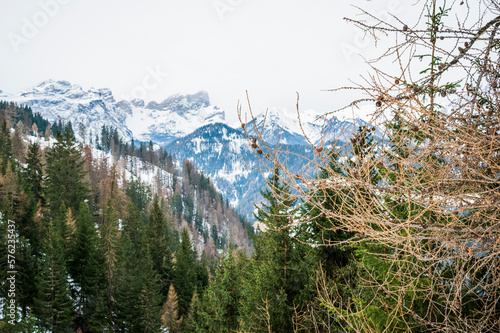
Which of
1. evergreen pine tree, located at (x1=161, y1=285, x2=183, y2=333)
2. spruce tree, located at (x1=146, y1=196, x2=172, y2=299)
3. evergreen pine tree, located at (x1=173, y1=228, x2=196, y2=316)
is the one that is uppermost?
spruce tree, located at (x1=146, y1=196, x2=172, y2=299)

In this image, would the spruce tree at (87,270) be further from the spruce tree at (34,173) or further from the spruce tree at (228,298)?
the spruce tree at (34,173)

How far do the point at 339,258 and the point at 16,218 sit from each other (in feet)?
95.5

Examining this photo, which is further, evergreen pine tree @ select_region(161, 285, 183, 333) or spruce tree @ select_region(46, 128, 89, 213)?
spruce tree @ select_region(46, 128, 89, 213)

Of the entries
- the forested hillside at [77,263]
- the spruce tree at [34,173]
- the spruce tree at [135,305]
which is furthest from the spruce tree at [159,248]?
the spruce tree at [34,173]

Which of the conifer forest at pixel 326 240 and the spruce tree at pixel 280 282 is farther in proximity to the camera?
the spruce tree at pixel 280 282

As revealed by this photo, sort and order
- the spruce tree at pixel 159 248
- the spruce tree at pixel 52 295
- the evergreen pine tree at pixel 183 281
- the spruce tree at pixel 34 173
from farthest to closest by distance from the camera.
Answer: the spruce tree at pixel 34 173 → the spruce tree at pixel 159 248 → the evergreen pine tree at pixel 183 281 → the spruce tree at pixel 52 295

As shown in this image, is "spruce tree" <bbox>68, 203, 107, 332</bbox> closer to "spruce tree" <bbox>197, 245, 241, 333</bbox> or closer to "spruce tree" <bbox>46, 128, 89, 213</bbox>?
"spruce tree" <bbox>46, 128, 89, 213</bbox>

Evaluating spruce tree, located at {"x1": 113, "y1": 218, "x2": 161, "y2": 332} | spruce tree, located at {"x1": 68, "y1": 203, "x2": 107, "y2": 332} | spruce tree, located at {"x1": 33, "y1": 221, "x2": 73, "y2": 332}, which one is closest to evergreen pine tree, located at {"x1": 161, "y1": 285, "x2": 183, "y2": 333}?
spruce tree, located at {"x1": 113, "y1": 218, "x2": 161, "y2": 332}

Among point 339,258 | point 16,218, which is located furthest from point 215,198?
point 339,258

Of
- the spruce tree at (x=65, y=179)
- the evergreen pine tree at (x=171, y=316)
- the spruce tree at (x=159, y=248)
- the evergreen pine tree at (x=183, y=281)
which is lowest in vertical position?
the evergreen pine tree at (x=171, y=316)

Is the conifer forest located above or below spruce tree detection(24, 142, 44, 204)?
below

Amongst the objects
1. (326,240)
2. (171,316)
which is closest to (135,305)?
(171,316)

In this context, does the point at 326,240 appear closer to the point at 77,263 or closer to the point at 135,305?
the point at 135,305

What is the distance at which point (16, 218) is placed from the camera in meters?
25.5
